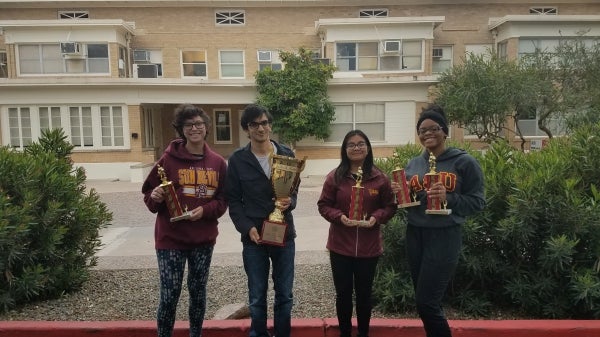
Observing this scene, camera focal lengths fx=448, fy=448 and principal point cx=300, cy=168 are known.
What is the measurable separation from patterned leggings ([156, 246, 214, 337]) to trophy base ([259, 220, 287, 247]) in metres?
0.50

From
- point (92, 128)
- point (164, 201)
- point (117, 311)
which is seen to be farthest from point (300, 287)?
point (92, 128)

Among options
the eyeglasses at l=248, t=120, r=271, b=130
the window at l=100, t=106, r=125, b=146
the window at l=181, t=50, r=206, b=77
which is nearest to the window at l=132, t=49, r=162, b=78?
the window at l=181, t=50, r=206, b=77

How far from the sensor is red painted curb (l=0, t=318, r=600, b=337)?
3.74m

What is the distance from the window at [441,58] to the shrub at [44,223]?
65.1ft

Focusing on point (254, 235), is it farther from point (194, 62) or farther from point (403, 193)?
point (194, 62)

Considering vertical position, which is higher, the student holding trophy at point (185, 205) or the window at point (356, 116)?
the window at point (356, 116)

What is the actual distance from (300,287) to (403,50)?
17580 mm

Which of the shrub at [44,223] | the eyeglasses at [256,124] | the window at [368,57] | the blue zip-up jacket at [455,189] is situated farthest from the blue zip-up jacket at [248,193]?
the window at [368,57]

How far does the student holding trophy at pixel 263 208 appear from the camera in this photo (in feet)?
10.8

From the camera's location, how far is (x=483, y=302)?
13.7ft

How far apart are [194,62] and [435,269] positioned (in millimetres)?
20976

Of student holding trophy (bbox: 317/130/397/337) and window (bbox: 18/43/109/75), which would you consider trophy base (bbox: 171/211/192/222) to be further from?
window (bbox: 18/43/109/75)

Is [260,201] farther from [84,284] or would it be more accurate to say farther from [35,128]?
[35,128]

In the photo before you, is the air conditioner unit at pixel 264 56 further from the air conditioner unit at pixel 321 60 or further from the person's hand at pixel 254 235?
the person's hand at pixel 254 235
